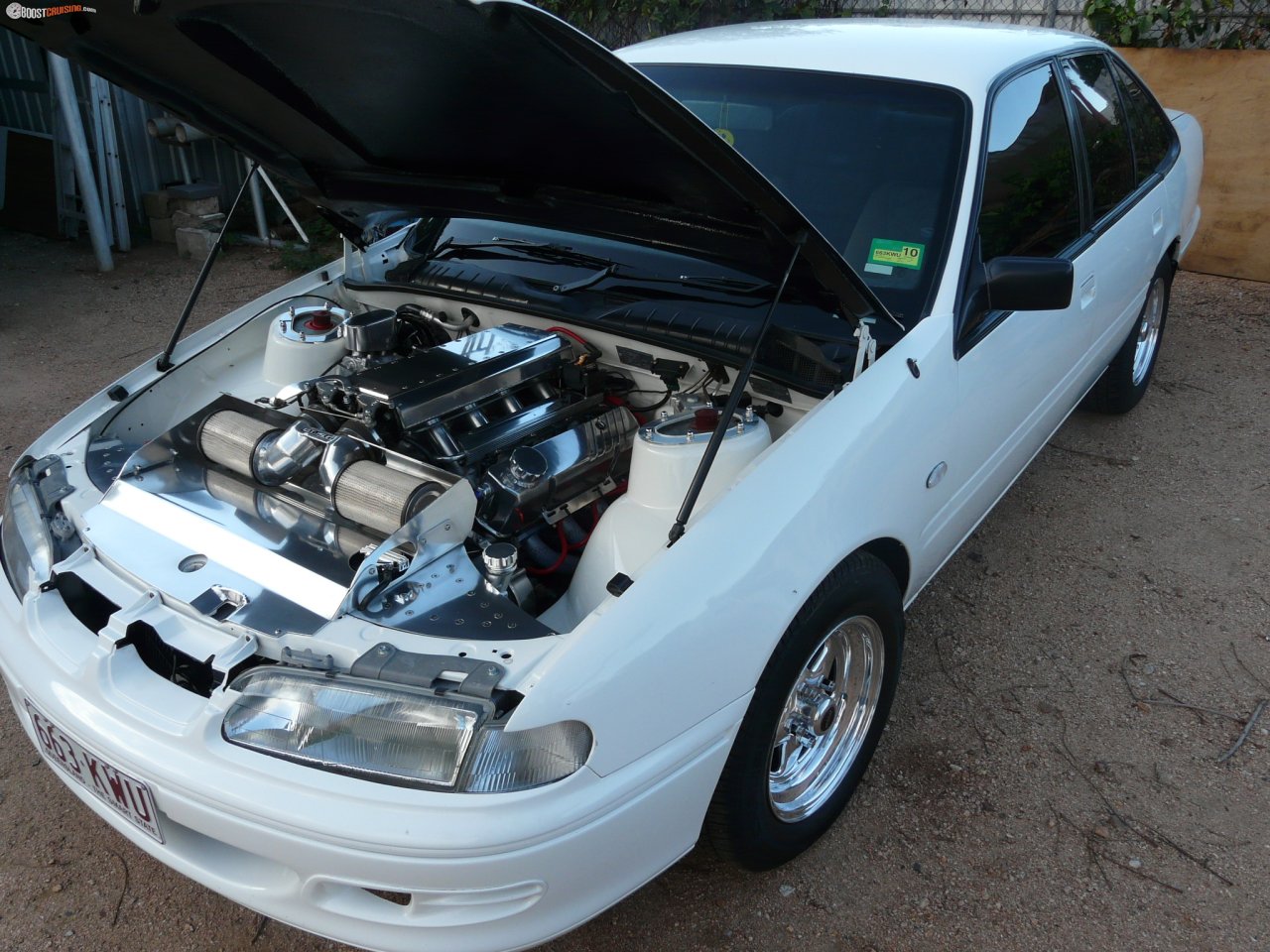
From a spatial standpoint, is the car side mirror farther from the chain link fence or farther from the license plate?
the chain link fence

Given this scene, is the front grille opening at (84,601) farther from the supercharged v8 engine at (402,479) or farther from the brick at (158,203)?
the brick at (158,203)

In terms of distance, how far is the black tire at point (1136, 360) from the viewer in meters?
4.07

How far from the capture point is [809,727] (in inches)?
86.7

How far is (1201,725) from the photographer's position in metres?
2.64

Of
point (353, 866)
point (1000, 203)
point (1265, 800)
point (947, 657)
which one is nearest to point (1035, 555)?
point (947, 657)

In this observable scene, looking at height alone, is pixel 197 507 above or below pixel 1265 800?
above

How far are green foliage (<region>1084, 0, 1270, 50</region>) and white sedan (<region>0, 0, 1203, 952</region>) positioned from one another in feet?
12.9

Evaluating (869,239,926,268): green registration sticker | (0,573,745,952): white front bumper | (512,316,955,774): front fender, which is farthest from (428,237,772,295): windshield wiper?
(0,573,745,952): white front bumper

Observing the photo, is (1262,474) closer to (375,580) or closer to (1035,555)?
(1035,555)

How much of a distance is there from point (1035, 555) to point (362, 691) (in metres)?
2.56

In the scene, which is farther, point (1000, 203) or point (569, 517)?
point (1000, 203)

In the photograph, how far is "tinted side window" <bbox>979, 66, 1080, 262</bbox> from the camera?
101 inches

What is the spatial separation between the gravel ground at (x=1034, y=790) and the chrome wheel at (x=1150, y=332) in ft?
1.57

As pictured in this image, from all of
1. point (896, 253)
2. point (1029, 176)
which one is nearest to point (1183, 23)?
point (1029, 176)
